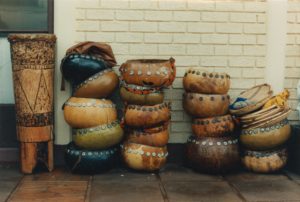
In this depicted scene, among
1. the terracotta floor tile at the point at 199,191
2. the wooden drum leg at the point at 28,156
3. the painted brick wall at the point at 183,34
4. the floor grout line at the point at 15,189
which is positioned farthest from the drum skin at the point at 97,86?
the terracotta floor tile at the point at 199,191

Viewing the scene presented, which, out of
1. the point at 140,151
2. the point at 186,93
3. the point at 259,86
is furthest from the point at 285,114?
the point at 140,151

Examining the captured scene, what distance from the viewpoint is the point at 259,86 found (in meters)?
5.79

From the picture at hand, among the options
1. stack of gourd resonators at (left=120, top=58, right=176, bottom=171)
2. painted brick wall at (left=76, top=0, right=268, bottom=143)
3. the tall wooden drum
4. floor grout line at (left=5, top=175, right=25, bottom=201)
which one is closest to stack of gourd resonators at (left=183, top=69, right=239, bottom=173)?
stack of gourd resonators at (left=120, top=58, right=176, bottom=171)

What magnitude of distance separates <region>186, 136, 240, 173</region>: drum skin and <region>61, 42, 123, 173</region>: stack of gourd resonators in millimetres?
866

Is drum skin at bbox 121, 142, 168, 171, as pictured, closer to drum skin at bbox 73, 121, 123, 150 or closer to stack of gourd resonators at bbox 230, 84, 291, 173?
drum skin at bbox 73, 121, 123, 150

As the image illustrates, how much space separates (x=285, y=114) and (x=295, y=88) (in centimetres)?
74

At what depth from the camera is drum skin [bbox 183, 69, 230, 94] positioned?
5375 mm

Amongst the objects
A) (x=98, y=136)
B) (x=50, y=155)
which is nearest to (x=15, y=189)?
(x=50, y=155)

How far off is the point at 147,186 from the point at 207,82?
1.30 m

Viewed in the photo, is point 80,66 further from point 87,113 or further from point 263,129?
point 263,129

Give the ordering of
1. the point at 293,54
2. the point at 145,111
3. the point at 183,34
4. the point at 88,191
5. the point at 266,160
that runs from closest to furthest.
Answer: the point at 88,191 → the point at 145,111 → the point at 266,160 → the point at 183,34 → the point at 293,54

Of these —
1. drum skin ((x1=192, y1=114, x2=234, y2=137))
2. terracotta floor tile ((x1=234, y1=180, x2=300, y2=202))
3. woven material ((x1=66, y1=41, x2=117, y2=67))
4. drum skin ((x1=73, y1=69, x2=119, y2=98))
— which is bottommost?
terracotta floor tile ((x1=234, y1=180, x2=300, y2=202))

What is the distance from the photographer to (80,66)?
17.3 ft

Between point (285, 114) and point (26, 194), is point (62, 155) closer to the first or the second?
point (26, 194)
